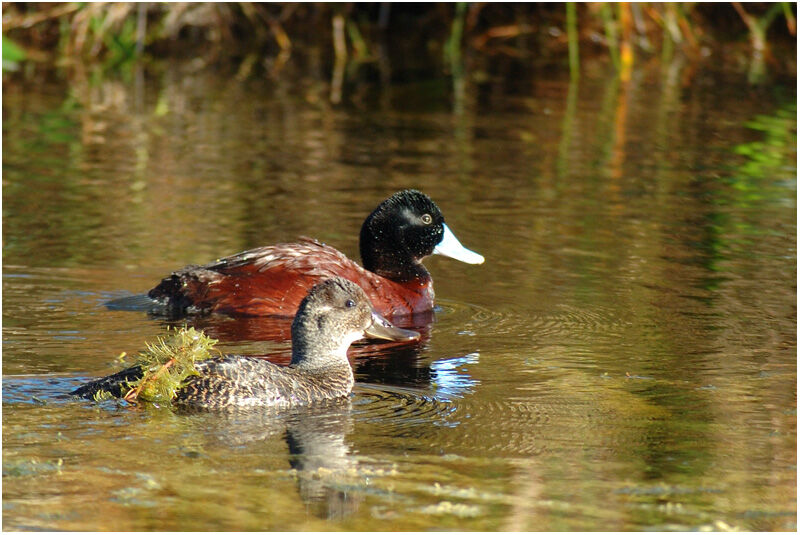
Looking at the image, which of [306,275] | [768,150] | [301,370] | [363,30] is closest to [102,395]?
[301,370]

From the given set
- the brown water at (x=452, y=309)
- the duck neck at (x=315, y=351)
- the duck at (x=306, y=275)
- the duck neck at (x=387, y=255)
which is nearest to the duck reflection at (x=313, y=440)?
the brown water at (x=452, y=309)

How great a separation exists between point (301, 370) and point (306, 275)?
211 centimetres

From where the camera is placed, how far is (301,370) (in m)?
7.28

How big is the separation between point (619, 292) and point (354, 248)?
2396mm

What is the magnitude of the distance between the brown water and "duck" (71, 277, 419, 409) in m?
0.13

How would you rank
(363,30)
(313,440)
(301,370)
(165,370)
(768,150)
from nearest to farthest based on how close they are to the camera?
(313,440) → (165,370) → (301,370) → (768,150) → (363,30)

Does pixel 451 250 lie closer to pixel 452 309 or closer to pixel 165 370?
pixel 452 309

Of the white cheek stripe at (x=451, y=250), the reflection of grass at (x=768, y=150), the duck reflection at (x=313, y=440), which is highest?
the reflection of grass at (x=768, y=150)

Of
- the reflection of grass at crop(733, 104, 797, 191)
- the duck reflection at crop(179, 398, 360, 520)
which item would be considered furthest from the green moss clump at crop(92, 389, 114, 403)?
the reflection of grass at crop(733, 104, 797, 191)

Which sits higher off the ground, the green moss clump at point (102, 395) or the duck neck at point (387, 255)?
the duck neck at point (387, 255)

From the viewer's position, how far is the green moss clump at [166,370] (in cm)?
670

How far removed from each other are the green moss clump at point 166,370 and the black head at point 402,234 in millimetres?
3381

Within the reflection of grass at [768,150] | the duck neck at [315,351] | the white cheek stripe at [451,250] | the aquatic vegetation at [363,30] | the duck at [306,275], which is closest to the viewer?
the duck neck at [315,351]

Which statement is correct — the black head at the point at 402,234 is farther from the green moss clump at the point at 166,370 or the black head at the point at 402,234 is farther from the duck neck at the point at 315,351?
the green moss clump at the point at 166,370
